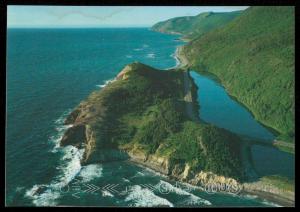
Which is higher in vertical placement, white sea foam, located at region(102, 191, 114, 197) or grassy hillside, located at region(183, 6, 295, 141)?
grassy hillside, located at region(183, 6, 295, 141)

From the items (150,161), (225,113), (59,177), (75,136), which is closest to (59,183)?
(59,177)

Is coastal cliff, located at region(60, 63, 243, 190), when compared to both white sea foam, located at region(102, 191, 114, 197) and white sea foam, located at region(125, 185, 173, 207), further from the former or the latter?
white sea foam, located at region(102, 191, 114, 197)

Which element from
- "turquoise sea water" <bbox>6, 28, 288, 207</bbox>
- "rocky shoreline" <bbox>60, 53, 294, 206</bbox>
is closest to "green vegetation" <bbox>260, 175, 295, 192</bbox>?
"rocky shoreline" <bbox>60, 53, 294, 206</bbox>

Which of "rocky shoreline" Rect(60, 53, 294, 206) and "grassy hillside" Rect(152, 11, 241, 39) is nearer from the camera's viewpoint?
"rocky shoreline" Rect(60, 53, 294, 206)

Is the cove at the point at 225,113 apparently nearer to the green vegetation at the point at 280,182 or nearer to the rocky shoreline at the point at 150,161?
the green vegetation at the point at 280,182

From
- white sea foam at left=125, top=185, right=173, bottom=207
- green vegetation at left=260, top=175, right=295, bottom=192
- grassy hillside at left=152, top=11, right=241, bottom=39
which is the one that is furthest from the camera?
grassy hillside at left=152, top=11, right=241, bottom=39

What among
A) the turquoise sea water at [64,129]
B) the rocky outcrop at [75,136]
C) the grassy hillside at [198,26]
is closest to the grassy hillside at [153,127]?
the rocky outcrop at [75,136]

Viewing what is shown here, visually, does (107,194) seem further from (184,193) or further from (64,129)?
(64,129)
